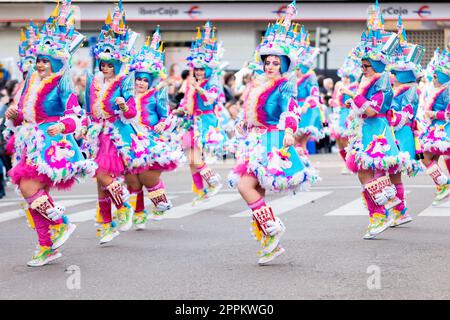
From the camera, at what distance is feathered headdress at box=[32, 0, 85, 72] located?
983 centimetres

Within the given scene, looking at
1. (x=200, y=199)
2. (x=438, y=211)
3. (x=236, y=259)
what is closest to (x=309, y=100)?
(x=200, y=199)

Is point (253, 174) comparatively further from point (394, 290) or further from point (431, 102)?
point (431, 102)

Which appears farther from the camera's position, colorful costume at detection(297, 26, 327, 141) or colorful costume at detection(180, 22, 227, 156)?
colorful costume at detection(297, 26, 327, 141)

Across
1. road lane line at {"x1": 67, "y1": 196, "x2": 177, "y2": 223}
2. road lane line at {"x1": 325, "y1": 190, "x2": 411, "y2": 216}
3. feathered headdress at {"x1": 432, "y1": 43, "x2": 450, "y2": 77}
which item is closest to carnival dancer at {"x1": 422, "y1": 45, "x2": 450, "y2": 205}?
feathered headdress at {"x1": 432, "y1": 43, "x2": 450, "y2": 77}

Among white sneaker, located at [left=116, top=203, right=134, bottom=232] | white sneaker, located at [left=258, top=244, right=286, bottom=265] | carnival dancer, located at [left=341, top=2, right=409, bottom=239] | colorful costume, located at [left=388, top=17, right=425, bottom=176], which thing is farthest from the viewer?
colorful costume, located at [left=388, top=17, right=425, bottom=176]

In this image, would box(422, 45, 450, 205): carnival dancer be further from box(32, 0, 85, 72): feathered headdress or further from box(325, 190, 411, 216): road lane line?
box(32, 0, 85, 72): feathered headdress

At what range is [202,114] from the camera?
15.8m

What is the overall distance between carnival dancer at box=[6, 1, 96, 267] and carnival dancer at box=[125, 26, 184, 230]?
201 centimetres

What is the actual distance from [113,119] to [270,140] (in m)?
2.71

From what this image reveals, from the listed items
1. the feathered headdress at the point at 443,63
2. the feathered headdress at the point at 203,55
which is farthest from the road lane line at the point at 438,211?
the feathered headdress at the point at 203,55

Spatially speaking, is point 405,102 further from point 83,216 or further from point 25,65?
point 83,216

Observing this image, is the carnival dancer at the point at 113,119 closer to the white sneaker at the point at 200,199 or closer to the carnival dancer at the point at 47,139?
the carnival dancer at the point at 47,139

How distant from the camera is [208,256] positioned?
1001 cm
